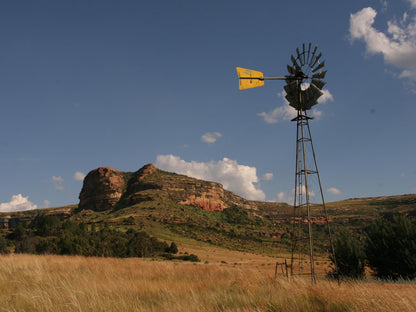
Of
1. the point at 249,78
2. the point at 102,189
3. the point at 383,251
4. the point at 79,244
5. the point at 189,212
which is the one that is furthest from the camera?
the point at 102,189

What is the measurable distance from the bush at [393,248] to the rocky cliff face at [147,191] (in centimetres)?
9640

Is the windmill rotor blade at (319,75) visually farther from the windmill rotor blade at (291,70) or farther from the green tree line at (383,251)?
the green tree line at (383,251)

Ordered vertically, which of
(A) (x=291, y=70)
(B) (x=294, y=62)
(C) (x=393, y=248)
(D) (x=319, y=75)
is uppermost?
(B) (x=294, y=62)

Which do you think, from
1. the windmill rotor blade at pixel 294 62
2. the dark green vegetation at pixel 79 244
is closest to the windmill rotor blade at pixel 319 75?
the windmill rotor blade at pixel 294 62

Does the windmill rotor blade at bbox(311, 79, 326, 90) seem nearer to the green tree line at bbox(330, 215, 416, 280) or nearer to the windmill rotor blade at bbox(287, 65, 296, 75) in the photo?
the windmill rotor blade at bbox(287, 65, 296, 75)

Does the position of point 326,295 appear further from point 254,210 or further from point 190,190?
point 254,210

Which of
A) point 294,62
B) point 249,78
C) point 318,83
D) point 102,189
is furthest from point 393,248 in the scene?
point 102,189

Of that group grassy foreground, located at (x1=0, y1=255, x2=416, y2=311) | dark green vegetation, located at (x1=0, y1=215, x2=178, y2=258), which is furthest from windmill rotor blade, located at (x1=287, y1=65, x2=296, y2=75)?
dark green vegetation, located at (x1=0, y1=215, x2=178, y2=258)

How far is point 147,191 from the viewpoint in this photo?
406ft

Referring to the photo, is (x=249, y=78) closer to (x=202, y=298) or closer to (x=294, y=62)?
(x=294, y=62)

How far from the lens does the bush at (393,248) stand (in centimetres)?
2142

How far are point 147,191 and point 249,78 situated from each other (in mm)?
115419

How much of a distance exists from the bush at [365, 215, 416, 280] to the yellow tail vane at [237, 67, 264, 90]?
Answer: 57.4 ft

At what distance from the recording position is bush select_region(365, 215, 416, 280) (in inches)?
843
